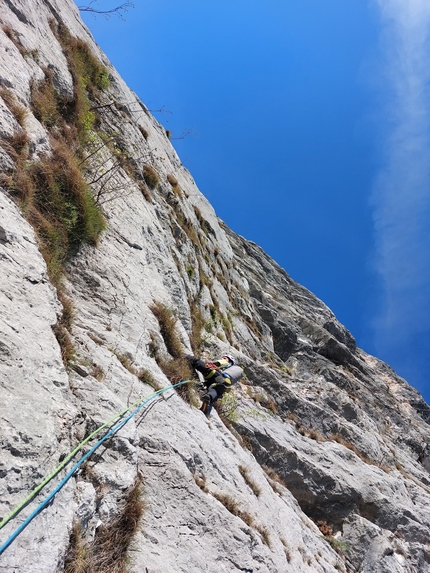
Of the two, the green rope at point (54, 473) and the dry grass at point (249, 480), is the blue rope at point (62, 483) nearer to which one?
the green rope at point (54, 473)

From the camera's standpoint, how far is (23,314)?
14.2 ft

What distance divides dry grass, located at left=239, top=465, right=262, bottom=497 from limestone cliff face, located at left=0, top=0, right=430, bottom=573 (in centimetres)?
5

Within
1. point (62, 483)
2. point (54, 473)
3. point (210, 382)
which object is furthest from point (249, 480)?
point (54, 473)

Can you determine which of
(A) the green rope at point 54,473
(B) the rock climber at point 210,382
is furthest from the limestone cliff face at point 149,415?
(B) the rock climber at point 210,382

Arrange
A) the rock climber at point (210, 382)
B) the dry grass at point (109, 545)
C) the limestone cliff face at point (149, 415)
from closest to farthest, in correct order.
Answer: the dry grass at point (109, 545) < the limestone cliff face at point (149, 415) < the rock climber at point (210, 382)

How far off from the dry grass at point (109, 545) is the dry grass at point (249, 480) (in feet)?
10.9

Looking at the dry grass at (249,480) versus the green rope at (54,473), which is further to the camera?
the dry grass at (249,480)

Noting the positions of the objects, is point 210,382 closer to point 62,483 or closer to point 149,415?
point 149,415

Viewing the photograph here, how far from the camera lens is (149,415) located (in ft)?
17.9

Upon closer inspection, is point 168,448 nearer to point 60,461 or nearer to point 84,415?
point 84,415

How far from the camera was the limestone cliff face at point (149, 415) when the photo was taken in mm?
3682

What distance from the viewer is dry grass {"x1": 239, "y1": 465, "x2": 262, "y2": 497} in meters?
7.09

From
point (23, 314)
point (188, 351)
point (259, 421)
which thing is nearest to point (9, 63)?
point (23, 314)

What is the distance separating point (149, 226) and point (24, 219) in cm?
534
